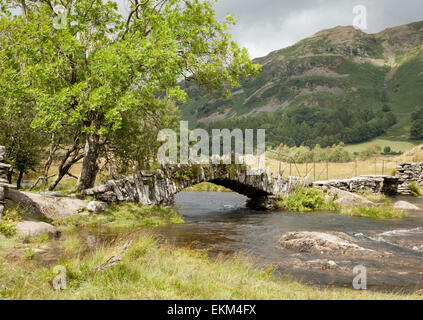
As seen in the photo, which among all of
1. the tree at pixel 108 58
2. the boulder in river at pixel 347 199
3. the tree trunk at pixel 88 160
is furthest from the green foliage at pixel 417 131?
the tree trunk at pixel 88 160

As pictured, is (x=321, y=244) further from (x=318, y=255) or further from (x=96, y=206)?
(x=96, y=206)

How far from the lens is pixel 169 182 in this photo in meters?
17.8

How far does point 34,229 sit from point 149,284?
6780 millimetres

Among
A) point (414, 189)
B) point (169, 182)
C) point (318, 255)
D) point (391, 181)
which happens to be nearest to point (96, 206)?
point (169, 182)

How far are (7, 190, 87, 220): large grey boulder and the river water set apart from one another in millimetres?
4008

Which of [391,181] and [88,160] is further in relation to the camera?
[391,181]

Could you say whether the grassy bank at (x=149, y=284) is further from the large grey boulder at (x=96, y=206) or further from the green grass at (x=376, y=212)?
the green grass at (x=376, y=212)

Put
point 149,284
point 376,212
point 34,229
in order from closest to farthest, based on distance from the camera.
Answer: point 149,284, point 34,229, point 376,212

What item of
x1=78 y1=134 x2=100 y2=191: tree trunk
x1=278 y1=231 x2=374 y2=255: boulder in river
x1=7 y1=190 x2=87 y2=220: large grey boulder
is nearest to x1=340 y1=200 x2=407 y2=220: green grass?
x1=278 y1=231 x2=374 y2=255: boulder in river

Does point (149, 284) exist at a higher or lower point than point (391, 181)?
higher

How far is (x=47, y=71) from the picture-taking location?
46.2 ft
